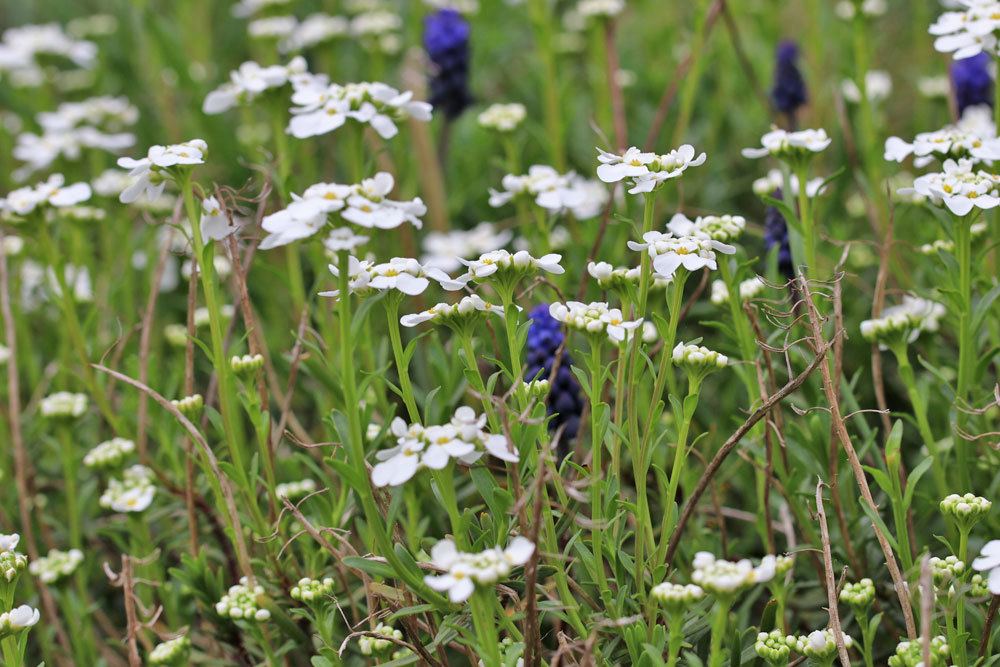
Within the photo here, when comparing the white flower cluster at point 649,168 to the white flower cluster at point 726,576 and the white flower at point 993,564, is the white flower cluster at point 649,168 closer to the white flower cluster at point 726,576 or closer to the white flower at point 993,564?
A: the white flower cluster at point 726,576

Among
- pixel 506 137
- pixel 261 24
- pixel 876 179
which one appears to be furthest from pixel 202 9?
pixel 876 179

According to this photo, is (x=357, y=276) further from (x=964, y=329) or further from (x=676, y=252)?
(x=964, y=329)

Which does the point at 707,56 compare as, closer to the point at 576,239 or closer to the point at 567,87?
the point at 567,87

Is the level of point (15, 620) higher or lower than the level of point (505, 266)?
lower

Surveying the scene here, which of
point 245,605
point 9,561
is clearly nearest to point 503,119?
point 245,605

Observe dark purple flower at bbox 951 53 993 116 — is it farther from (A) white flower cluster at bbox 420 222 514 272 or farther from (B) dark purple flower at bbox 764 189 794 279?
(A) white flower cluster at bbox 420 222 514 272

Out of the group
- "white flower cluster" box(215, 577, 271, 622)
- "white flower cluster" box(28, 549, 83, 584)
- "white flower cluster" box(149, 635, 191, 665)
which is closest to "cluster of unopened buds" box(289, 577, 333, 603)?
"white flower cluster" box(215, 577, 271, 622)
